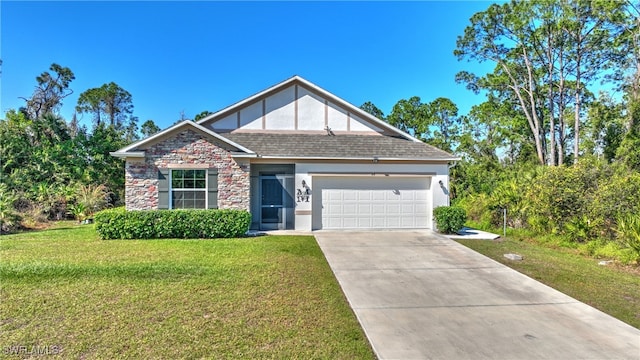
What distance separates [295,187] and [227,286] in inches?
295

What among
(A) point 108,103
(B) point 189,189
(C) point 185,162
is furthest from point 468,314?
(A) point 108,103

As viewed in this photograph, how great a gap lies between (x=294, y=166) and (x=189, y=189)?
4.12 meters

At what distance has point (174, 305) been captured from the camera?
5273mm

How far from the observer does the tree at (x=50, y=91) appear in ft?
106

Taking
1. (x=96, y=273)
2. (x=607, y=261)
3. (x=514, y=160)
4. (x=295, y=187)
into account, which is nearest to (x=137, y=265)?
(x=96, y=273)

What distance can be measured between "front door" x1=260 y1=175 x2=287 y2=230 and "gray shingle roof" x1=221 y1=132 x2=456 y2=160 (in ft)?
3.80

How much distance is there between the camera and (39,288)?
5.95 m

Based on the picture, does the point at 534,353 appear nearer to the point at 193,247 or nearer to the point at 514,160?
the point at 193,247

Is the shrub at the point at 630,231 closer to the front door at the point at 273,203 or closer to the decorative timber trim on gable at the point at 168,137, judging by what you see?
the front door at the point at 273,203

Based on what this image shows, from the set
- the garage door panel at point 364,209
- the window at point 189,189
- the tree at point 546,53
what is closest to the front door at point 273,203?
the window at point 189,189

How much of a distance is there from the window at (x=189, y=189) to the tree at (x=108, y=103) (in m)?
37.2

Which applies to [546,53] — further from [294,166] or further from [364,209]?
[294,166]

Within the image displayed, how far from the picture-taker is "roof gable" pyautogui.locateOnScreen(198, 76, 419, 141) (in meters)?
14.9

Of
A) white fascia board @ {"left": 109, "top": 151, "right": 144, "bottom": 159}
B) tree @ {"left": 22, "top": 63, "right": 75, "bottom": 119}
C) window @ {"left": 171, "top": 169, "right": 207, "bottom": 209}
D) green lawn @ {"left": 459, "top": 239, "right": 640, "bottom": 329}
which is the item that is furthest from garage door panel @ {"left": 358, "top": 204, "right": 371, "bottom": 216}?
tree @ {"left": 22, "top": 63, "right": 75, "bottom": 119}
